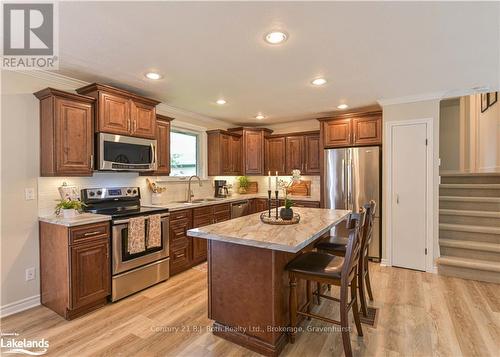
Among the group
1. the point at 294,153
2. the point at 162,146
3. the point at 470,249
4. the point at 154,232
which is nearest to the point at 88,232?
the point at 154,232

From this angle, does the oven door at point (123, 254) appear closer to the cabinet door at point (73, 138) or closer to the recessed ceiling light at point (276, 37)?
the cabinet door at point (73, 138)

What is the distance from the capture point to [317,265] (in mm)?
2020

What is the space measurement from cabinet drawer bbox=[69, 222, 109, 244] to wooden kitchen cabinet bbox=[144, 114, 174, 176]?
3.77ft

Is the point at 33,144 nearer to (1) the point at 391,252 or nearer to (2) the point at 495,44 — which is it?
(2) the point at 495,44

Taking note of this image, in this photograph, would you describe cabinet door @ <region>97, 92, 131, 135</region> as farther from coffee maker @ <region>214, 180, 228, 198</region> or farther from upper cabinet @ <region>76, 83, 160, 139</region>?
coffee maker @ <region>214, 180, 228, 198</region>

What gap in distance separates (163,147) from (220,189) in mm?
1567

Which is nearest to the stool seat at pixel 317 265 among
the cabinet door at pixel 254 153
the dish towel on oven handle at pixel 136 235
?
the dish towel on oven handle at pixel 136 235

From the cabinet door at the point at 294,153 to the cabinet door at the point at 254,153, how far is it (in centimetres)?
54

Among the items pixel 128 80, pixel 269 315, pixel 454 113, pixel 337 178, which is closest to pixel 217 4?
pixel 128 80

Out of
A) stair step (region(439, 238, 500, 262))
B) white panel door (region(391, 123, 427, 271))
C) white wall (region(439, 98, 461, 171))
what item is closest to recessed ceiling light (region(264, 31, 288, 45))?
white panel door (region(391, 123, 427, 271))

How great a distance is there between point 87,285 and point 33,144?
157 centimetres

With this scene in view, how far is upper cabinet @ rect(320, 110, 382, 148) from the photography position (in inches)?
159

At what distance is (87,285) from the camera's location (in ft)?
8.30

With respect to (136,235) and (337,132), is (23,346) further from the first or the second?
(337,132)
